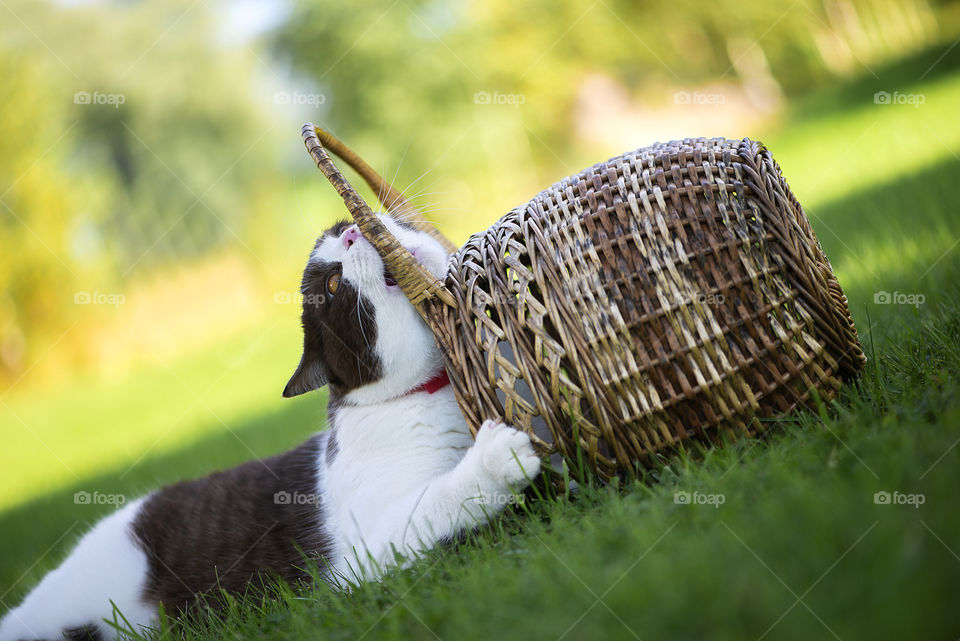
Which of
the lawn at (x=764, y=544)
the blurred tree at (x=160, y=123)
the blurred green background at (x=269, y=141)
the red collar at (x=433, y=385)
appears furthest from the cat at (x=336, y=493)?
the blurred tree at (x=160, y=123)

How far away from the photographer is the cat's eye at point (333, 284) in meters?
2.13

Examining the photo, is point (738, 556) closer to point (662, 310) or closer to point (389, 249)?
point (662, 310)

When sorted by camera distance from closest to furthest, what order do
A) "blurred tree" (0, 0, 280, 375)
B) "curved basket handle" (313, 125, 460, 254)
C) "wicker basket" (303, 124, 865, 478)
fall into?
"wicker basket" (303, 124, 865, 478), "curved basket handle" (313, 125, 460, 254), "blurred tree" (0, 0, 280, 375)

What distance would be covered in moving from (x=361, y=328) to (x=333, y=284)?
0.64ft

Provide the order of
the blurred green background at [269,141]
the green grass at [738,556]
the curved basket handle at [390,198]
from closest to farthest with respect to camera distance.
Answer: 1. the green grass at [738,556]
2. the curved basket handle at [390,198]
3. the blurred green background at [269,141]

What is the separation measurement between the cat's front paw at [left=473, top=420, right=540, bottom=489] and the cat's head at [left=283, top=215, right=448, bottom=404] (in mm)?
498

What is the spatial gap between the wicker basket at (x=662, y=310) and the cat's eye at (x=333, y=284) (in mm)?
574

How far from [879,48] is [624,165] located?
17824 millimetres

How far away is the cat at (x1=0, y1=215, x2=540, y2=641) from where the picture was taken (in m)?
1.82

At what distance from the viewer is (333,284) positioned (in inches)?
84.2

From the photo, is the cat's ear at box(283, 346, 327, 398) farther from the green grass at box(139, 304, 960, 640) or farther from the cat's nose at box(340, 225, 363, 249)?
the green grass at box(139, 304, 960, 640)

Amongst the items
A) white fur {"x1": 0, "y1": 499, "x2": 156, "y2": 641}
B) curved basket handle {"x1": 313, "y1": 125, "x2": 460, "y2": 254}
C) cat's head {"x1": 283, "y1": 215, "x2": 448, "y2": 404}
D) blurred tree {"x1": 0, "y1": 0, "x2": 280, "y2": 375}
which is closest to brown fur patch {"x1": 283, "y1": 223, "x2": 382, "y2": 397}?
cat's head {"x1": 283, "y1": 215, "x2": 448, "y2": 404}

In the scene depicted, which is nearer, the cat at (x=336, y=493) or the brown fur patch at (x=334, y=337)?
the cat at (x=336, y=493)

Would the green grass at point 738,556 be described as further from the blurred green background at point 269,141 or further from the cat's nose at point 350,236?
the blurred green background at point 269,141
